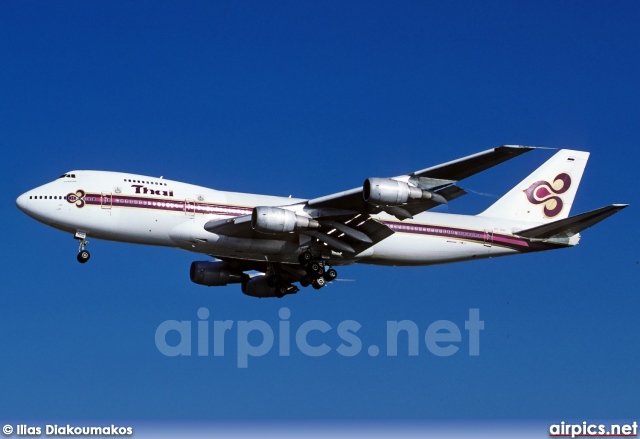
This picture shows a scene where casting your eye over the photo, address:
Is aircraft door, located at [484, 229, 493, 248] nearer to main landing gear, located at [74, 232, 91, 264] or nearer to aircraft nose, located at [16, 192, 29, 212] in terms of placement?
main landing gear, located at [74, 232, 91, 264]

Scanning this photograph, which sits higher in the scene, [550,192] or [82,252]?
[550,192]

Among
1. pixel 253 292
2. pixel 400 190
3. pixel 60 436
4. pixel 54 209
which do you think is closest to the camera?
pixel 60 436

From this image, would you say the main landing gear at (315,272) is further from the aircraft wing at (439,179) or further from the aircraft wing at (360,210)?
the aircraft wing at (439,179)

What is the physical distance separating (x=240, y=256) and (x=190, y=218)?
3.21 metres

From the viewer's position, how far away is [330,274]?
49.1 m

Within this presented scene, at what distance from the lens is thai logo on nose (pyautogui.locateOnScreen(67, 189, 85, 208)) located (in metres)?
46.2

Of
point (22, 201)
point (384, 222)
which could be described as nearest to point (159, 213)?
point (22, 201)

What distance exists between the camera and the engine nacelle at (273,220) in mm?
44906

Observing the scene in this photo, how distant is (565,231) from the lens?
5150 cm

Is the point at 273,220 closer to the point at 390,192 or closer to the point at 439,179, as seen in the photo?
the point at 390,192

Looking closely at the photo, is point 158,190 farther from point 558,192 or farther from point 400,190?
point 558,192

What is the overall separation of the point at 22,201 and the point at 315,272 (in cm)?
1326

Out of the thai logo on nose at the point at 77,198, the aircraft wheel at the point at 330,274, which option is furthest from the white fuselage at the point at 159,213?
the aircraft wheel at the point at 330,274

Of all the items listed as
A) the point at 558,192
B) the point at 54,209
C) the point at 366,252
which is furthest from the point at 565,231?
the point at 54,209
